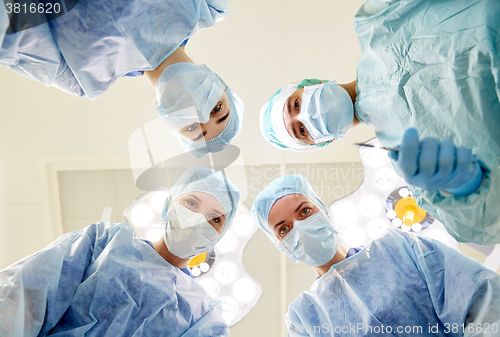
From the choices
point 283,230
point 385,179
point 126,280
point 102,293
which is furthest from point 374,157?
A: point 102,293

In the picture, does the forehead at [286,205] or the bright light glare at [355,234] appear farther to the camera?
the bright light glare at [355,234]

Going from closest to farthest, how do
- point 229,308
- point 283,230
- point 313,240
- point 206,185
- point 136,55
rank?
1. point 136,55
2. point 206,185
3. point 313,240
4. point 283,230
5. point 229,308

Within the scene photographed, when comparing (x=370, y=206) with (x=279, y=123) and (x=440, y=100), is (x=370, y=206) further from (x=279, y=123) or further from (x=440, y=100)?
(x=440, y=100)

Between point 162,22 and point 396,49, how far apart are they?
1.00 m

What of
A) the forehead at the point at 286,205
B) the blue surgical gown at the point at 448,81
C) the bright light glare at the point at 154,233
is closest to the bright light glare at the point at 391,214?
the forehead at the point at 286,205

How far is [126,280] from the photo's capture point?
161cm

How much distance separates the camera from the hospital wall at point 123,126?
78.8 inches

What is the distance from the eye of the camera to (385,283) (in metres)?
1.65

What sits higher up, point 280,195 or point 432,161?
point 432,161

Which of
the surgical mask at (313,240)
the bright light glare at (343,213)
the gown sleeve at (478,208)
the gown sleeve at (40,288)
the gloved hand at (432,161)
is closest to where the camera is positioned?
the gloved hand at (432,161)

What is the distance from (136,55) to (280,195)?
1122mm

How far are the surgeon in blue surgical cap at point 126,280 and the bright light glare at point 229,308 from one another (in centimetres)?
49

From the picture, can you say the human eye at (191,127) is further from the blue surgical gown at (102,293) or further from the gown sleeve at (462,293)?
the gown sleeve at (462,293)

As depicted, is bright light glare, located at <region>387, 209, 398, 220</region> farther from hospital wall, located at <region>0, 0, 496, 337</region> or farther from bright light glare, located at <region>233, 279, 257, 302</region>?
bright light glare, located at <region>233, 279, 257, 302</region>
